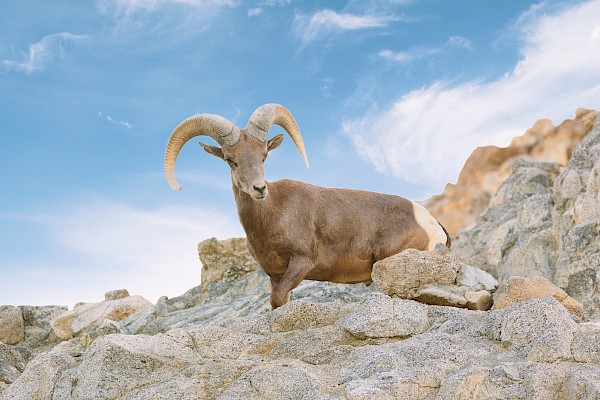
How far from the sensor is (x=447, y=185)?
1374 inches

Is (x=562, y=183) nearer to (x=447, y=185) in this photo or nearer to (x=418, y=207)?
(x=418, y=207)

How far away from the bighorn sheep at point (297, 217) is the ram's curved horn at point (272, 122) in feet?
0.06

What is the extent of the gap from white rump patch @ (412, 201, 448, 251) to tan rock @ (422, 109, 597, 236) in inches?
696

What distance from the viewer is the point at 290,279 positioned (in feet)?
38.6

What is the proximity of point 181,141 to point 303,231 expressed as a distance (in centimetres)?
295

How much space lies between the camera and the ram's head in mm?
11328

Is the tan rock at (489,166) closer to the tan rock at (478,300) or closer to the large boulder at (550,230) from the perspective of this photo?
the large boulder at (550,230)

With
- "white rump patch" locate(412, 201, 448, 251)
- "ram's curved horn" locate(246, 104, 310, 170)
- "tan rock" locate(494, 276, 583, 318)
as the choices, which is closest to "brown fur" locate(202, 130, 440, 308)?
"white rump patch" locate(412, 201, 448, 251)

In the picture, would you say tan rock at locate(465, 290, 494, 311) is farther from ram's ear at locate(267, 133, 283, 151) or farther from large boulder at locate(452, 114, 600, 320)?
ram's ear at locate(267, 133, 283, 151)

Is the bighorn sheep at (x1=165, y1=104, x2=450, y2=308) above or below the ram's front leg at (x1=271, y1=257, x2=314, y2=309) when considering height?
above

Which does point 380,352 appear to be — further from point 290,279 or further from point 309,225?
point 309,225

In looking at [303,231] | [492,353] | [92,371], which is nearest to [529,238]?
[303,231]

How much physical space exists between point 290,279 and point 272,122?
117 inches

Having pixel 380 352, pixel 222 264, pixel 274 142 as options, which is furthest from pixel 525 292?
pixel 222 264
